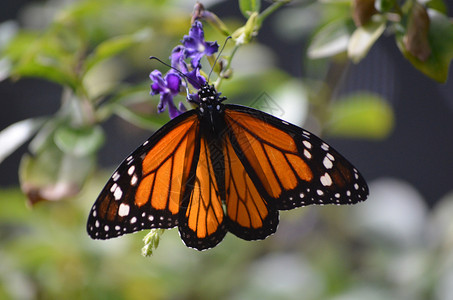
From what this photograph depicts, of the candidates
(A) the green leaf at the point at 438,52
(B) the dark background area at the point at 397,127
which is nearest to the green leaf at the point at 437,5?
(A) the green leaf at the point at 438,52

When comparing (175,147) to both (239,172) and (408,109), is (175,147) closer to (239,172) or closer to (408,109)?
(239,172)

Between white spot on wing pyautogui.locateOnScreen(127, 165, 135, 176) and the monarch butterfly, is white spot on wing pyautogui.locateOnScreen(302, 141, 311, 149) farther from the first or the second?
white spot on wing pyautogui.locateOnScreen(127, 165, 135, 176)

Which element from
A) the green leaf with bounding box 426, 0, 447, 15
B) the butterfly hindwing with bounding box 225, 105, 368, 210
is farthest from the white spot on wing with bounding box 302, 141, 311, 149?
the green leaf with bounding box 426, 0, 447, 15

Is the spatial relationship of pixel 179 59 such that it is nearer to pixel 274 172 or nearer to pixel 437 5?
pixel 274 172

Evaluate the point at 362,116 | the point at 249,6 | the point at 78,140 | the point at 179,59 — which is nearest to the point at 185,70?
the point at 179,59

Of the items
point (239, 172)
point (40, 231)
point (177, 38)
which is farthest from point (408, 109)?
point (239, 172)

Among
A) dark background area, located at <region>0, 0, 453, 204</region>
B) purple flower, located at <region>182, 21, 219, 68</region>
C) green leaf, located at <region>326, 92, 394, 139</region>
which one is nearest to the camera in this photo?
purple flower, located at <region>182, 21, 219, 68</region>

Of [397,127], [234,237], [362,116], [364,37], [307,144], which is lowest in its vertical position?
[397,127]
